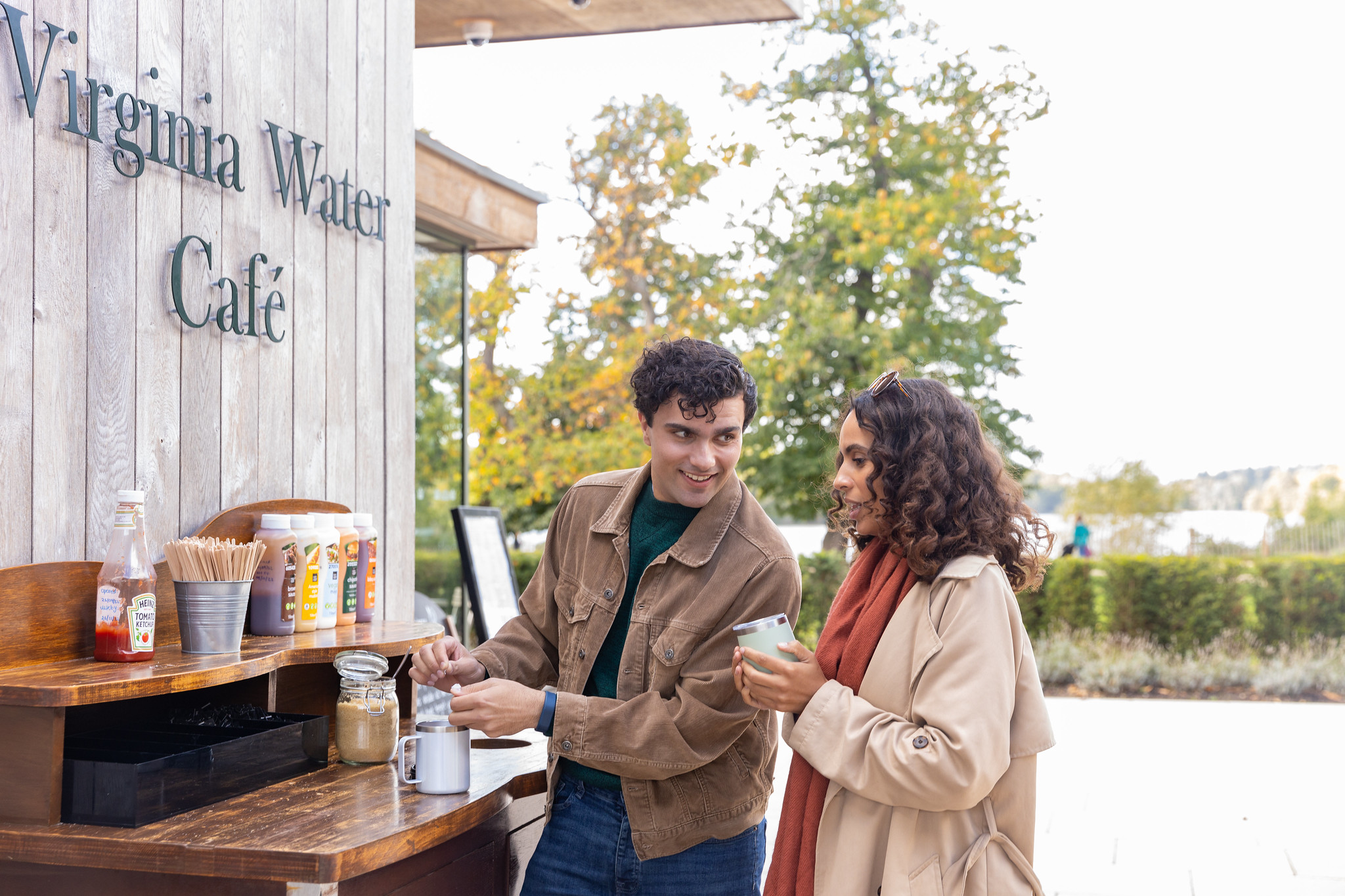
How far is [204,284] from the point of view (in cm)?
255

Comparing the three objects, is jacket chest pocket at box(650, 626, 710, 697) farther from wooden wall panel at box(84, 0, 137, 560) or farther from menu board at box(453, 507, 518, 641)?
menu board at box(453, 507, 518, 641)

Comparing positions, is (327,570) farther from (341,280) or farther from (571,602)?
(341,280)

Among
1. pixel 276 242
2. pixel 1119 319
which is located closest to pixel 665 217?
pixel 1119 319

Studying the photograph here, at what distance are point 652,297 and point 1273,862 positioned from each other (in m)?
8.22

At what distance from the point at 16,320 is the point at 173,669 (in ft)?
2.29

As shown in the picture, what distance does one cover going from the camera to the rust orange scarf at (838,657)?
1830mm

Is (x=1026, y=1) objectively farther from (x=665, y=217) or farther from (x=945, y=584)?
(x=945, y=584)

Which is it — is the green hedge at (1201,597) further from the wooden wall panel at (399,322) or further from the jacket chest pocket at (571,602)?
the jacket chest pocket at (571,602)

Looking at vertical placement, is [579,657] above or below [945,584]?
below

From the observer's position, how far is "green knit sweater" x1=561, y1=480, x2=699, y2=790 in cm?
221

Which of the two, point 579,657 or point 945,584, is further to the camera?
point 579,657

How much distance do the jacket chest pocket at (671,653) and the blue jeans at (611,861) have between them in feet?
0.73

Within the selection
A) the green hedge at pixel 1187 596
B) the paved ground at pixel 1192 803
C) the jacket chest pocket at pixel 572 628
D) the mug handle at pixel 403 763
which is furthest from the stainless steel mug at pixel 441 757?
the green hedge at pixel 1187 596

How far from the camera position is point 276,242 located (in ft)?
9.21
